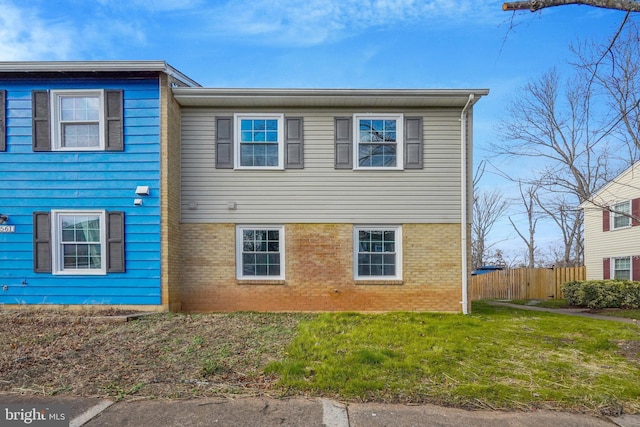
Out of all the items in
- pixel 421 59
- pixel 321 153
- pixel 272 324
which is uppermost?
pixel 421 59

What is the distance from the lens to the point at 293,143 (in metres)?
8.63

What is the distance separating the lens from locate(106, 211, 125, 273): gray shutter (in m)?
7.93

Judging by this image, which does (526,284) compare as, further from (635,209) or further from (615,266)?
(635,209)

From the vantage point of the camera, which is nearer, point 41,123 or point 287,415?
point 287,415

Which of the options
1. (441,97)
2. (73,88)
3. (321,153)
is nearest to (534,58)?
(441,97)

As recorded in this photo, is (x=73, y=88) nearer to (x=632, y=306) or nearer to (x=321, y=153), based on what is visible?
(x=321, y=153)

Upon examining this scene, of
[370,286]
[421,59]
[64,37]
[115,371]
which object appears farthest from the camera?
[421,59]

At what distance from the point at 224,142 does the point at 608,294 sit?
1392 centimetres

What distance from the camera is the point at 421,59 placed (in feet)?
35.9

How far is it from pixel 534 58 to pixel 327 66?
7177 mm

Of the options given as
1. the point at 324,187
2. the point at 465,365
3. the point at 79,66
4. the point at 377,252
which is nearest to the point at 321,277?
the point at 377,252

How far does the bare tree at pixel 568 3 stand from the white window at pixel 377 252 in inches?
212

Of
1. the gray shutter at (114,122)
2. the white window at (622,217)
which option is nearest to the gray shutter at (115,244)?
the gray shutter at (114,122)

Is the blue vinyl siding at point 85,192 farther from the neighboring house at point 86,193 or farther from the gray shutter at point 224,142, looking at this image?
the gray shutter at point 224,142
